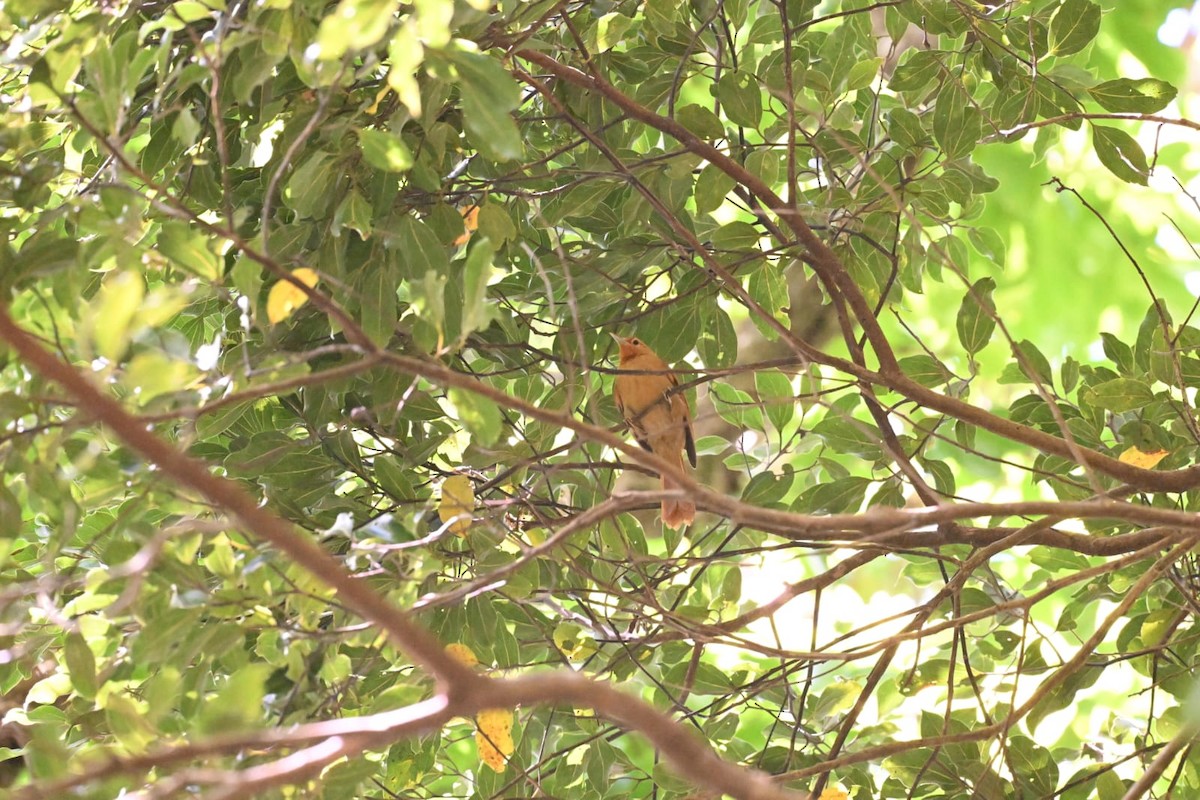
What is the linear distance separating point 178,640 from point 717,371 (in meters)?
0.86

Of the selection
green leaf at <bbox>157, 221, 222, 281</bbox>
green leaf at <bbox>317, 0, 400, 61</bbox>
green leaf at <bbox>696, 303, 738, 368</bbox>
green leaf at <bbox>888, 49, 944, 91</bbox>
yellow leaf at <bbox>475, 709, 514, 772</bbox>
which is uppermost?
green leaf at <bbox>888, 49, 944, 91</bbox>

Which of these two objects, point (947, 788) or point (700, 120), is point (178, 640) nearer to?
point (700, 120)

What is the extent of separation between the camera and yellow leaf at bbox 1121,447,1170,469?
207 cm

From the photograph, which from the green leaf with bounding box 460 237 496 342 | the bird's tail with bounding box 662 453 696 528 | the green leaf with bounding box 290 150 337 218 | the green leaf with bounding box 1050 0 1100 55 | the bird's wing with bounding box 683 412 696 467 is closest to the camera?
the green leaf with bounding box 460 237 496 342

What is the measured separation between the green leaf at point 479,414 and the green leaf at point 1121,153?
1384 mm

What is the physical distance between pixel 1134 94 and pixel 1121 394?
0.56 metres

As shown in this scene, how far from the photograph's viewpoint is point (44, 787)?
93cm

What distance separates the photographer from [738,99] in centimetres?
204

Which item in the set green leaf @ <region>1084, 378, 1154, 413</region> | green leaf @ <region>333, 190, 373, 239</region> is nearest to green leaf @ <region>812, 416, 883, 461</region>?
green leaf @ <region>1084, 378, 1154, 413</region>

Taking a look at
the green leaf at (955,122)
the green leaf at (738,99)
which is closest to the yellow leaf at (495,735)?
the green leaf at (738,99)

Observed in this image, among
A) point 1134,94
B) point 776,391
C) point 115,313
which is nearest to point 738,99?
Answer: point 776,391

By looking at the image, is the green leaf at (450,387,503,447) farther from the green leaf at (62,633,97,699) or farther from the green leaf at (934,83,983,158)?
the green leaf at (934,83,983,158)

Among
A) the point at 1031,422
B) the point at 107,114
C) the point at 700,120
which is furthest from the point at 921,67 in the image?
the point at 107,114

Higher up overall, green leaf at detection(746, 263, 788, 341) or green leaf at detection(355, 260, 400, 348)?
green leaf at detection(746, 263, 788, 341)
